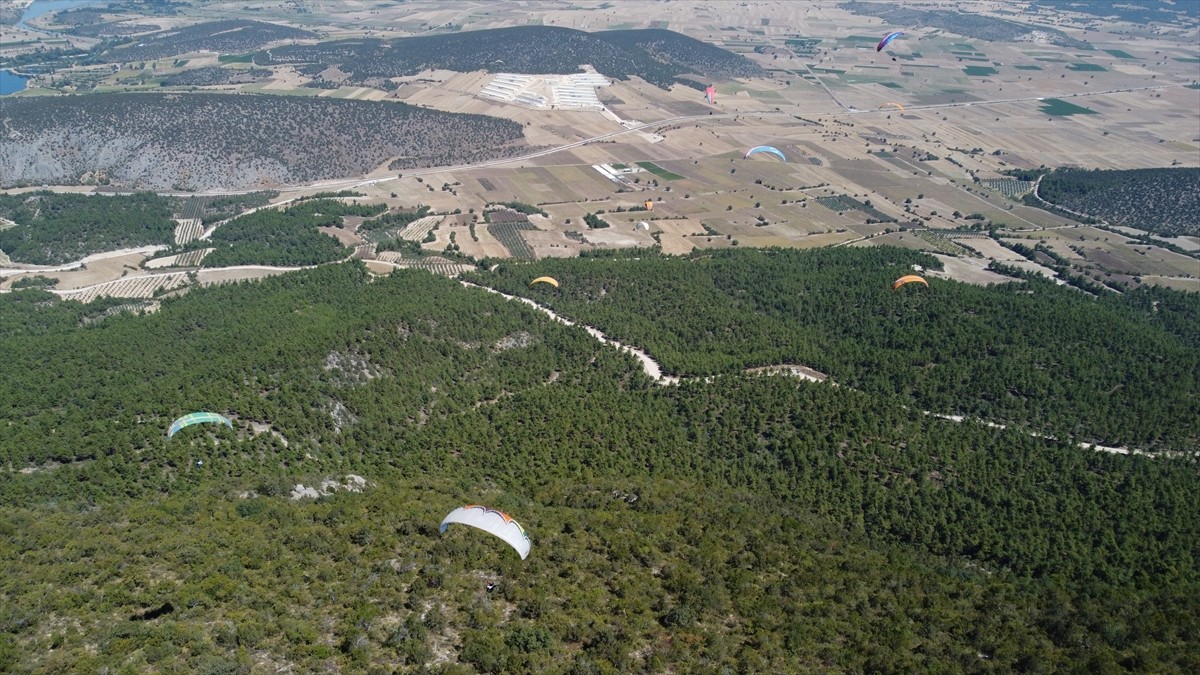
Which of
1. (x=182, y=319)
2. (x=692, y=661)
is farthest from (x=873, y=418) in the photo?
(x=182, y=319)

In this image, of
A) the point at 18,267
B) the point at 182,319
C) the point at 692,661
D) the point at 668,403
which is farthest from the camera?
the point at 18,267

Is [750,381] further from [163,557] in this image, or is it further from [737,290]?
[163,557]

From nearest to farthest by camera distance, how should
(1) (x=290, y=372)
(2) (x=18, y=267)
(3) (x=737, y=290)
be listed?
(1) (x=290, y=372), (3) (x=737, y=290), (2) (x=18, y=267)

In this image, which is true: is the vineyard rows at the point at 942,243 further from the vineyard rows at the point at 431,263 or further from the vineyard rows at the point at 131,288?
the vineyard rows at the point at 131,288

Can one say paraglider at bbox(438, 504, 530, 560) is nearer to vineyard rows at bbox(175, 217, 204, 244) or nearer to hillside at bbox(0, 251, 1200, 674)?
hillside at bbox(0, 251, 1200, 674)

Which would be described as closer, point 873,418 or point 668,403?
point 873,418

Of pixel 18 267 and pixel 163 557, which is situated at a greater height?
pixel 163 557

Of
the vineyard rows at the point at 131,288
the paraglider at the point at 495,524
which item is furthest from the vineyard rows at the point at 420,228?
the paraglider at the point at 495,524
